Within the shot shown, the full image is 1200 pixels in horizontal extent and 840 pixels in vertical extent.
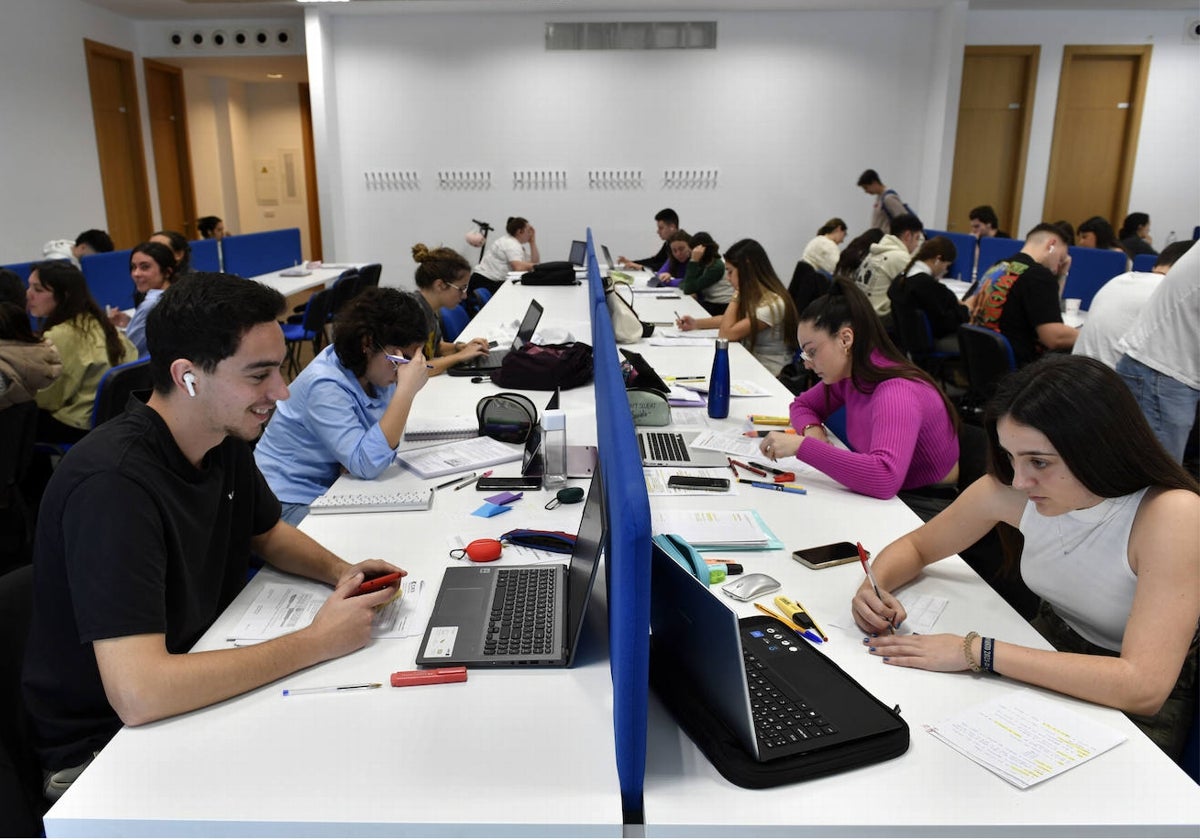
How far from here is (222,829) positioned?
1.01 meters

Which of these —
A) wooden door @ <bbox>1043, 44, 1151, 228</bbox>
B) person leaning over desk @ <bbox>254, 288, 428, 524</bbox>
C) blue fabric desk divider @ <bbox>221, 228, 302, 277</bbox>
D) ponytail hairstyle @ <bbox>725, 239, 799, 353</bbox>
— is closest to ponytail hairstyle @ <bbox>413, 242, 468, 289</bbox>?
ponytail hairstyle @ <bbox>725, 239, 799, 353</bbox>

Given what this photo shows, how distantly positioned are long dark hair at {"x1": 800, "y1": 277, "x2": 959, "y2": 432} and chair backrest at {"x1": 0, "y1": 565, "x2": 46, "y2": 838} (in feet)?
6.34

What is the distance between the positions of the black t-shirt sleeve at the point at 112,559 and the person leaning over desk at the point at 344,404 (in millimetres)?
966

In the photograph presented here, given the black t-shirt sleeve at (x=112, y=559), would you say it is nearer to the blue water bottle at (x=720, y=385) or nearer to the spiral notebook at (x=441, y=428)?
the spiral notebook at (x=441, y=428)

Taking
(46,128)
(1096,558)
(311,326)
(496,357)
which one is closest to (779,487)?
(1096,558)

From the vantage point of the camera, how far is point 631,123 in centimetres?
878

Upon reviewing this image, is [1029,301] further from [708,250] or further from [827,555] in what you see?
[827,555]

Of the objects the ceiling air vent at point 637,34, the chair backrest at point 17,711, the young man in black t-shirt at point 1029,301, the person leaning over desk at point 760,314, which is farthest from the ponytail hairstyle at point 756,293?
the ceiling air vent at point 637,34

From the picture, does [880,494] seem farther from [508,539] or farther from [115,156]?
[115,156]

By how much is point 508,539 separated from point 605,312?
2.49 ft

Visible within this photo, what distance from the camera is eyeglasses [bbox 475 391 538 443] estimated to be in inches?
100

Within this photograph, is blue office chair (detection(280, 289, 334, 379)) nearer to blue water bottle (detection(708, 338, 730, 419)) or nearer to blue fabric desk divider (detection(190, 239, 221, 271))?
blue fabric desk divider (detection(190, 239, 221, 271))

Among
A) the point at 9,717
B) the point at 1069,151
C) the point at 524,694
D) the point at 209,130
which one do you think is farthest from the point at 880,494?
the point at 209,130

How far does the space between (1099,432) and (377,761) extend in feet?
3.97
